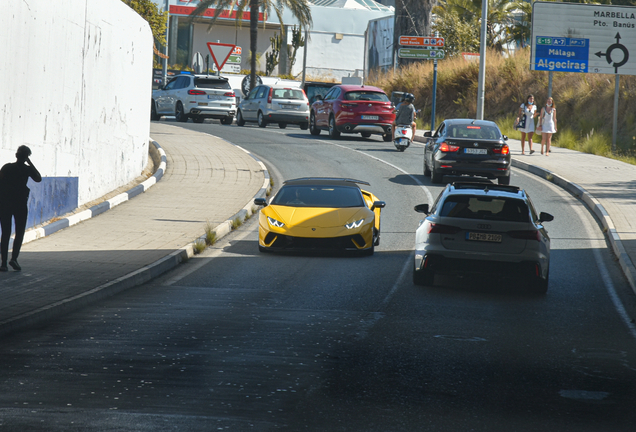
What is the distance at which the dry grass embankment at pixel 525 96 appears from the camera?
110ft

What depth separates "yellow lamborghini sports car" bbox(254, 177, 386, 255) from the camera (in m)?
14.1

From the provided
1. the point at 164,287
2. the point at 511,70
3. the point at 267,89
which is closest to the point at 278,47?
the point at 511,70

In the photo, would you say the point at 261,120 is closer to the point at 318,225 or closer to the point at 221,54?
the point at 221,54

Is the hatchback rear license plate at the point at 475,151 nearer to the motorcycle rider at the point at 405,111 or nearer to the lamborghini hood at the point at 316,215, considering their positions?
the motorcycle rider at the point at 405,111

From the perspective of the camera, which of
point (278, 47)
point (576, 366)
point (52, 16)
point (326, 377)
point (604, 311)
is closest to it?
point (326, 377)

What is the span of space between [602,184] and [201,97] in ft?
60.3

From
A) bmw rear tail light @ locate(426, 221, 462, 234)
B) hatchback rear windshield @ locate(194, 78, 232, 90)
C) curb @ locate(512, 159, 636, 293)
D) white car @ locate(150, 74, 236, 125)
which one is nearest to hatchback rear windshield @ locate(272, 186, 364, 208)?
bmw rear tail light @ locate(426, 221, 462, 234)

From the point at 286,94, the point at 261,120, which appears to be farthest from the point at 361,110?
the point at 261,120

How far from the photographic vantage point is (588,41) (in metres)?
32.0

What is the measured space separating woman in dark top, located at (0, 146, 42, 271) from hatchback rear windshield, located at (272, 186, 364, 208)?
4787mm

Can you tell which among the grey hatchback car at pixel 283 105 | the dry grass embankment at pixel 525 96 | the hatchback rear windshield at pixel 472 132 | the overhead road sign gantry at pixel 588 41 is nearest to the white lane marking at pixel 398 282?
the hatchback rear windshield at pixel 472 132

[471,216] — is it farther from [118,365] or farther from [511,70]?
[511,70]

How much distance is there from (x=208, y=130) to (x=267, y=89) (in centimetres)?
344

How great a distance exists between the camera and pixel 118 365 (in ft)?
23.5
